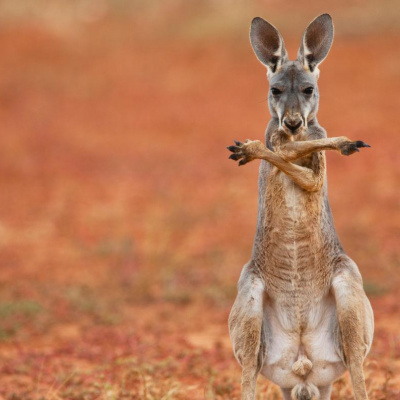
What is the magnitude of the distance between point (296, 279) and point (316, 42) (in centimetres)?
152

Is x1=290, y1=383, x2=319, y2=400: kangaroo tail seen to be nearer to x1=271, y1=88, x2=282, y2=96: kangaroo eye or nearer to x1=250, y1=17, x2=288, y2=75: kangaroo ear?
x1=271, y1=88, x2=282, y2=96: kangaroo eye

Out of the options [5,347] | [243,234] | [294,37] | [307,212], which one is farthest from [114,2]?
[307,212]

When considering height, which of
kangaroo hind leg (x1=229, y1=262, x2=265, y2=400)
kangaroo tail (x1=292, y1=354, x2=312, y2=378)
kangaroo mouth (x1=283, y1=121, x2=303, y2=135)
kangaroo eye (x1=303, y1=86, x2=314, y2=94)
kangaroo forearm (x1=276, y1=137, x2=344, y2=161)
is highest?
kangaroo eye (x1=303, y1=86, x2=314, y2=94)

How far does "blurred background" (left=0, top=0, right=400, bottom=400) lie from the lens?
23.8ft

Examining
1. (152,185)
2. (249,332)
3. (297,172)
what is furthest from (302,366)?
(152,185)

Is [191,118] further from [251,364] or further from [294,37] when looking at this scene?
[251,364]

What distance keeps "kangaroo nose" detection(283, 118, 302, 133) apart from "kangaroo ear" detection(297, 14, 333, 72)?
1.95 feet

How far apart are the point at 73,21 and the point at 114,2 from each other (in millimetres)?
3148

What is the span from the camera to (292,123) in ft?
14.4

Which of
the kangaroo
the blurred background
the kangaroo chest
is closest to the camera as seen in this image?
the kangaroo

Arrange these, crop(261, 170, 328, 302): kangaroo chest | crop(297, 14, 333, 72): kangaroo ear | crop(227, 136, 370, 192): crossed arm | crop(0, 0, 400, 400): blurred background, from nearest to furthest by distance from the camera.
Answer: crop(227, 136, 370, 192): crossed arm → crop(261, 170, 328, 302): kangaroo chest → crop(297, 14, 333, 72): kangaroo ear → crop(0, 0, 400, 400): blurred background

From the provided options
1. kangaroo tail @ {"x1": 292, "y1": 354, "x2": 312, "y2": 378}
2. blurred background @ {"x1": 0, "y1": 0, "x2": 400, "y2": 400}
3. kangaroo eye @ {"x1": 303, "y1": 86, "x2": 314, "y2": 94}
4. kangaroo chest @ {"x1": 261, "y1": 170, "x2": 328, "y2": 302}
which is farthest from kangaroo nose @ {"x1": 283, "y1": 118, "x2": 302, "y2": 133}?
blurred background @ {"x1": 0, "y1": 0, "x2": 400, "y2": 400}

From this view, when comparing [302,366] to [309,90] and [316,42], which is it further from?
[316,42]

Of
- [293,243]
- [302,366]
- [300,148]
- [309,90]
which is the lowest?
[302,366]
